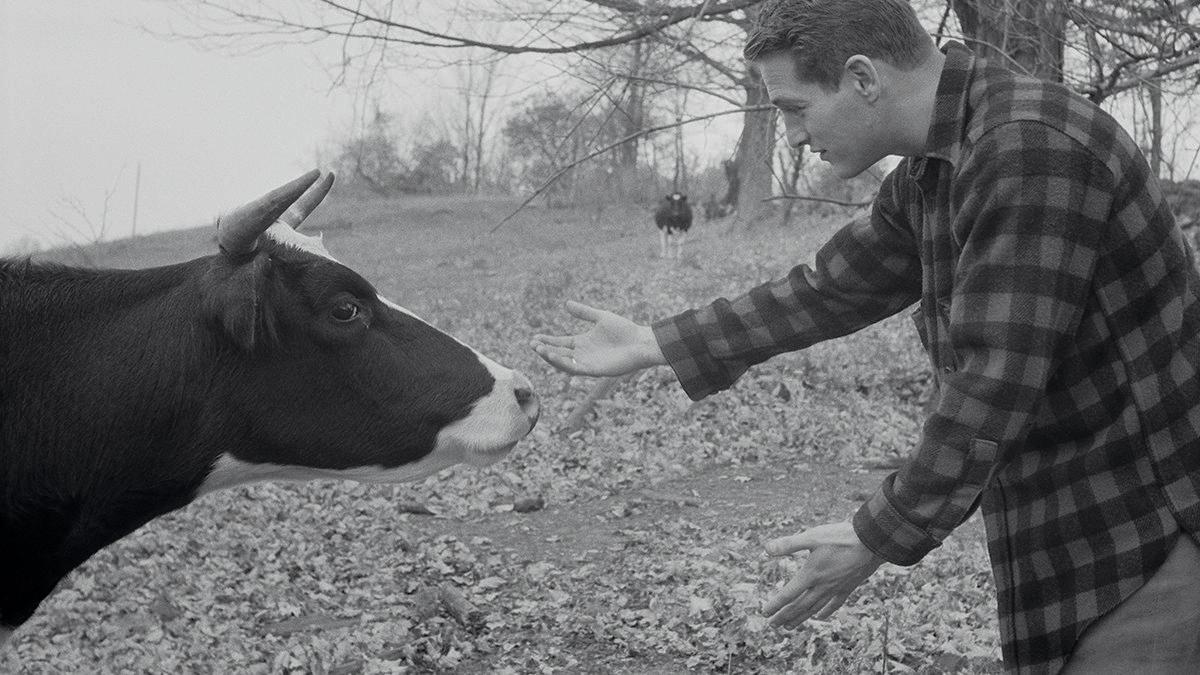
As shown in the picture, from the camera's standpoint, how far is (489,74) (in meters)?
7.84

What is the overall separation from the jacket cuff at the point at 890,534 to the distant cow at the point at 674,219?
2437cm

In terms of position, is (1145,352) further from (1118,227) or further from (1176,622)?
(1176,622)

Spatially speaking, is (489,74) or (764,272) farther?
(764,272)

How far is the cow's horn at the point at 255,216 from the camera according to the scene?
348 cm

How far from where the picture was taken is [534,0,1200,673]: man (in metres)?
2.52

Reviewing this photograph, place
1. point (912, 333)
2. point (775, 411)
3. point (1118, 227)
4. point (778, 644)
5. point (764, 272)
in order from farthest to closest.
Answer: point (764, 272)
point (912, 333)
point (775, 411)
point (778, 644)
point (1118, 227)

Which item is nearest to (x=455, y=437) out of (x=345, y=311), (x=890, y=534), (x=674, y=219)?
(x=345, y=311)

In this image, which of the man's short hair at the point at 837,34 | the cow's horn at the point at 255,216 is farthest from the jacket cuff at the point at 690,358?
the cow's horn at the point at 255,216

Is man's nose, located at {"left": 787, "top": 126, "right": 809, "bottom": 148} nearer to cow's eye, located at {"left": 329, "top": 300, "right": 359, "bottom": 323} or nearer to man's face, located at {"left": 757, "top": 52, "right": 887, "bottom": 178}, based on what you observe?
man's face, located at {"left": 757, "top": 52, "right": 887, "bottom": 178}

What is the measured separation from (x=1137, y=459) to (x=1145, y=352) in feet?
0.81

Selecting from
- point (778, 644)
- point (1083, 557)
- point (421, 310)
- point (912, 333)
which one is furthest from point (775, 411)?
point (421, 310)

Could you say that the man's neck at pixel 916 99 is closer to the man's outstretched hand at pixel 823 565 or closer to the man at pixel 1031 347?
the man at pixel 1031 347

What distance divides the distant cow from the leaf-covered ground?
1570 cm

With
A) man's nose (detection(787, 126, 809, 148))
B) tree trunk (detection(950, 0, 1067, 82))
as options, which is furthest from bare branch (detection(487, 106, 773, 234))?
man's nose (detection(787, 126, 809, 148))
